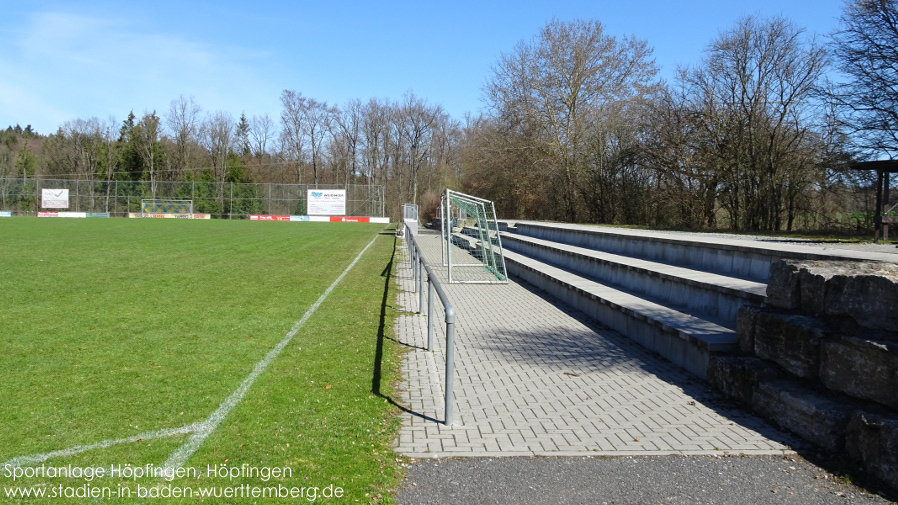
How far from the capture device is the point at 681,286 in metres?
8.68

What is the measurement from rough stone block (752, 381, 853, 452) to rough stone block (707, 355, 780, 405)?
80 millimetres

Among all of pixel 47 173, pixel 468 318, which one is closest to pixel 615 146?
pixel 468 318

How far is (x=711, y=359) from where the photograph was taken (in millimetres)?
5895

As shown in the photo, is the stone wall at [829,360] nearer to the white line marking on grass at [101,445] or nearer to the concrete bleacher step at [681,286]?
the concrete bleacher step at [681,286]

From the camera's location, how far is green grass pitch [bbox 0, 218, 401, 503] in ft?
12.0

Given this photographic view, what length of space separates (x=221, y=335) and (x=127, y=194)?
58715mm

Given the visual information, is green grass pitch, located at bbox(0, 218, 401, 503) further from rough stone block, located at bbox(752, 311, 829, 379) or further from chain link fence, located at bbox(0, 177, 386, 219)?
chain link fence, located at bbox(0, 177, 386, 219)

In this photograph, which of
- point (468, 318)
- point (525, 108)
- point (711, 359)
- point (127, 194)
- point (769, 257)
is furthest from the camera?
point (127, 194)

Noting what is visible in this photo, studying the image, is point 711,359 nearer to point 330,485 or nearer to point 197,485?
point 330,485

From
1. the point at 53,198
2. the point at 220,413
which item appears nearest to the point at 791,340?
the point at 220,413

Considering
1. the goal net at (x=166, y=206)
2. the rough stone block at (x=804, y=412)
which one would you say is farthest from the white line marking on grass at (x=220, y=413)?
the goal net at (x=166, y=206)

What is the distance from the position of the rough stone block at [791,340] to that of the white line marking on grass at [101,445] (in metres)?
4.32

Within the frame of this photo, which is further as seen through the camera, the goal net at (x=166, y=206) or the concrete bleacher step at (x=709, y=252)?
the goal net at (x=166, y=206)

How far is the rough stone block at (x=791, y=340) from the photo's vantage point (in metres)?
4.52
